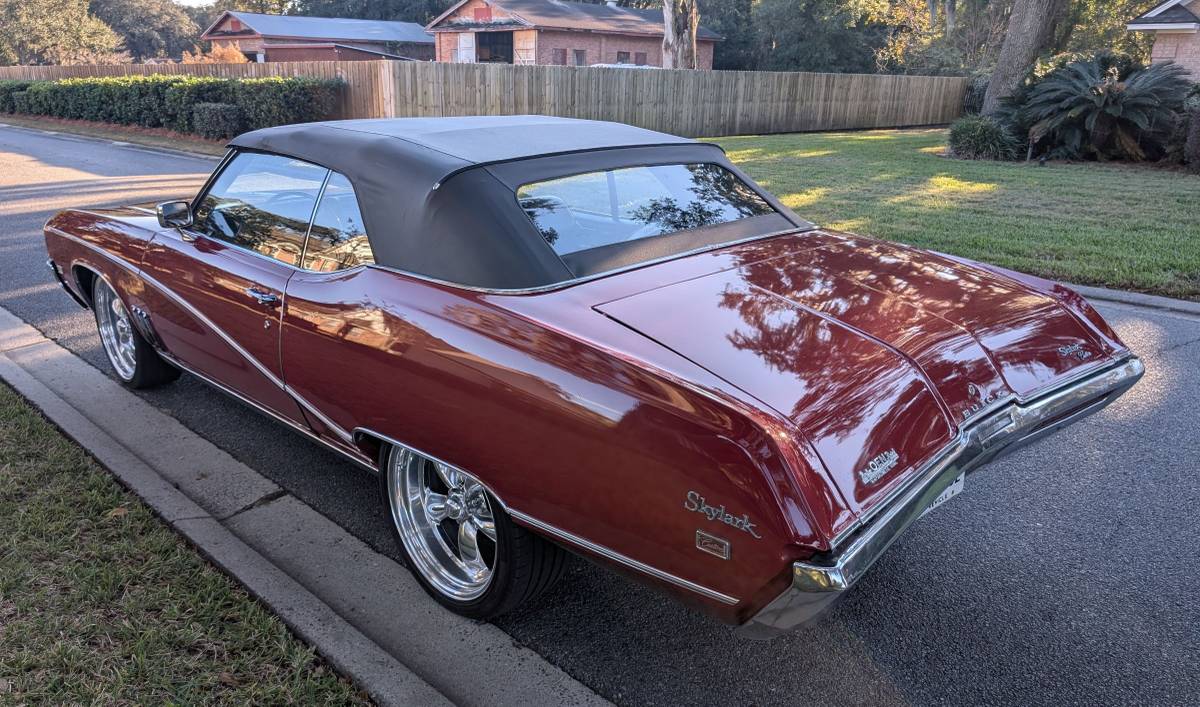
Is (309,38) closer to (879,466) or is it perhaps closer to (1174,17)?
(1174,17)

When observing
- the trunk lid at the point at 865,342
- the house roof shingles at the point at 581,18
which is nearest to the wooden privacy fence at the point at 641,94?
the trunk lid at the point at 865,342

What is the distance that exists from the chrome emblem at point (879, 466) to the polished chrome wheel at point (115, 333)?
4.17 m

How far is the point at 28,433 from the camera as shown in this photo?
13.5 feet

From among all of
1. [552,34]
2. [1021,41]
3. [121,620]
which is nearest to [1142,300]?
[121,620]

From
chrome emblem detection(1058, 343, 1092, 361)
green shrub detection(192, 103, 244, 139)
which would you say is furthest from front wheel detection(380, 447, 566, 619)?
green shrub detection(192, 103, 244, 139)

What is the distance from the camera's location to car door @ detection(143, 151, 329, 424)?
340cm

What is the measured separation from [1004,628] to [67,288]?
532cm

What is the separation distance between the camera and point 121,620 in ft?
9.02

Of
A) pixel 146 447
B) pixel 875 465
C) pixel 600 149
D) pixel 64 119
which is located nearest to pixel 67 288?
pixel 146 447

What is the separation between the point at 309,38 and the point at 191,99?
33653mm

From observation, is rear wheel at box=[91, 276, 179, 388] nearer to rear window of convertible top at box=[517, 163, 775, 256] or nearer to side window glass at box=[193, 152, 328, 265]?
side window glass at box=[193, 152, 328, 265]

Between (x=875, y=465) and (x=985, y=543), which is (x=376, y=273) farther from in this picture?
(x=985, y=543)

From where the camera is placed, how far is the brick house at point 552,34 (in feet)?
137

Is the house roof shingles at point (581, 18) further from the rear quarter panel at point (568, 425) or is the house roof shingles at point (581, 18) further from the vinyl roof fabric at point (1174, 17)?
the rear quarter panel at point (568, 425)
